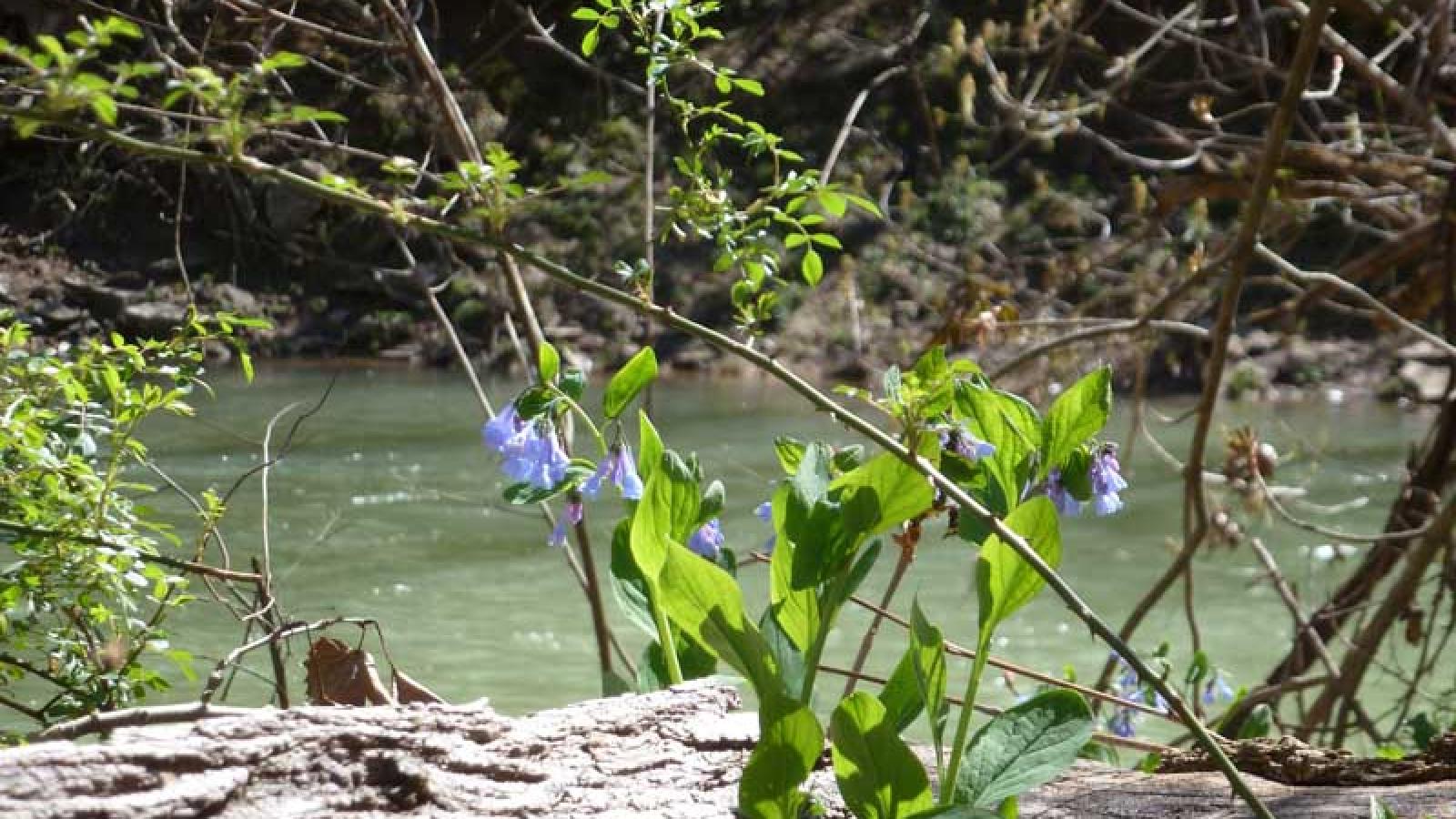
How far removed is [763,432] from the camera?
27.7 feet

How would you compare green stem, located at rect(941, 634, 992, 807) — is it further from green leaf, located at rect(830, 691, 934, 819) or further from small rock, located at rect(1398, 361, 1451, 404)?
small rock, located at rect(1398, 361, 1451, 404)

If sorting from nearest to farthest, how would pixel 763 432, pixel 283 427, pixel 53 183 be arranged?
pixel 53 183
pixel 283 427
pixel 763 432

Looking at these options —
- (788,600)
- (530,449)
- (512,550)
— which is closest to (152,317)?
(512,550)

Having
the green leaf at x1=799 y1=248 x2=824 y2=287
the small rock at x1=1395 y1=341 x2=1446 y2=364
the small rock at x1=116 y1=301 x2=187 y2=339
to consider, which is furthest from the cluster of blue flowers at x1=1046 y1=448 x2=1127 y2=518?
the small rock at x1=1395 y1=341 x2=1446 y2=364

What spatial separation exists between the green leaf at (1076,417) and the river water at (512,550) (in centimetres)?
111

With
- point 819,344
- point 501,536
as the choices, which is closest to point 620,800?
point 501,536

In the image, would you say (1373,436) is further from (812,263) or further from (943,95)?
(812,263)

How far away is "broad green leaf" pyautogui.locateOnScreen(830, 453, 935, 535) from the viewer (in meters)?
1.45

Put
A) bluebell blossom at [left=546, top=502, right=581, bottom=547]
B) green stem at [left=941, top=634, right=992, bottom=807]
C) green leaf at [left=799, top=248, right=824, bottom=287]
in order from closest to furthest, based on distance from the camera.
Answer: green stem at [left=941, top=634, right=992, bottom=807] → green leaf at [left=799, top=248, right=824, bottom=287] → bluebell blossom at [left=546, top=502, right=581, bottom=547]

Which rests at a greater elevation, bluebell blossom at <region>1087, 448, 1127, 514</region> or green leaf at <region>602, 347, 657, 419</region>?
green leaf at <region>602, 347, 657, 419</region>

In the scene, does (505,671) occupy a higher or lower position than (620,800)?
lower

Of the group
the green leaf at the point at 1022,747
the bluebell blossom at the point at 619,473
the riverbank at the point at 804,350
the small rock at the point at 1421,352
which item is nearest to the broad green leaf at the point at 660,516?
the bluebell blossom at the point at 619,473

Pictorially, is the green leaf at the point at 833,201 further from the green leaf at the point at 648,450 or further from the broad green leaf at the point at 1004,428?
the green leaf at the point at 648,450

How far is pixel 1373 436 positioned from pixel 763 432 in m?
3.30
